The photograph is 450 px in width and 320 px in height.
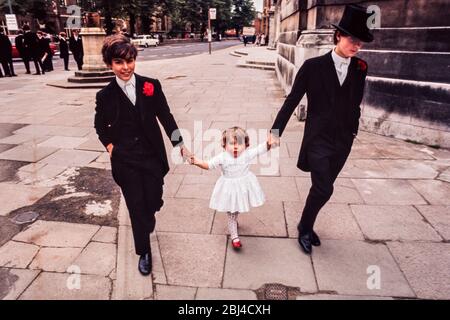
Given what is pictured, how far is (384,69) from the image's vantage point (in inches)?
255

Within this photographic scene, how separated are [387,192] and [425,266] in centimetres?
151

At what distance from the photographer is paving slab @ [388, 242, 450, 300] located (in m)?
2.69

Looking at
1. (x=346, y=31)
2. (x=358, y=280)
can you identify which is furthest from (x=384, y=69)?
(x=358, y=280)

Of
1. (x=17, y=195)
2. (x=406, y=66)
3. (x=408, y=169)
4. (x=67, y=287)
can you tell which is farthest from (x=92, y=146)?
(x=406, y=66)

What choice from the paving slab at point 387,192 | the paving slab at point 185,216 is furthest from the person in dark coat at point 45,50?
the paving slab at point 387,192

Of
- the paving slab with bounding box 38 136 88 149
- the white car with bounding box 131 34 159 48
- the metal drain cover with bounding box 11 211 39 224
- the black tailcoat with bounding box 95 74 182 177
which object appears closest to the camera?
the black tailcoat with bounding box 95 74 182 177

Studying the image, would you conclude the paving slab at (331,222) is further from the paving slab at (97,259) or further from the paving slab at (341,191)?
the paving slab at (97,259)

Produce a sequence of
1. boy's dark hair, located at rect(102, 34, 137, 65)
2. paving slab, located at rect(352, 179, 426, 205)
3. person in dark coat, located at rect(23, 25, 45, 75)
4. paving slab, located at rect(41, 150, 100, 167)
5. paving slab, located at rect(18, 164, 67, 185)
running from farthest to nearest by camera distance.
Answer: person in dark coat, located at rect(23, 25, 45, 75) → paving slab, located at rect(41, 150, 100, 167) → paving slab, located at rect(18, 164, 67, 185) → paving slab, located at rect(352, 179, 426, 205) → boy's dark hair, located at rect(102, 34, 137, 65)

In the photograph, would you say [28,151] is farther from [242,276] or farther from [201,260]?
[242,276]

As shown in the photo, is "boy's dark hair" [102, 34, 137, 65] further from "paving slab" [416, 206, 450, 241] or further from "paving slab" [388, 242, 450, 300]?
"paving slab" [416, 206, 450, 241]

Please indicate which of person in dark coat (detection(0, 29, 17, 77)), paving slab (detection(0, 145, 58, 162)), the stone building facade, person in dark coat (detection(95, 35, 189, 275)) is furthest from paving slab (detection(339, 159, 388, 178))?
person in dark coat (detection(0, 29, 17, 77))

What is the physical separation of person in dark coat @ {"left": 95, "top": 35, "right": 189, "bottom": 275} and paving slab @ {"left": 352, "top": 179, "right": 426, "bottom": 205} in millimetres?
2581

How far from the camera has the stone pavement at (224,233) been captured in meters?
2.78

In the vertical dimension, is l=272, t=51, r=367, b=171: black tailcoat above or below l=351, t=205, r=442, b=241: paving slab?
above
